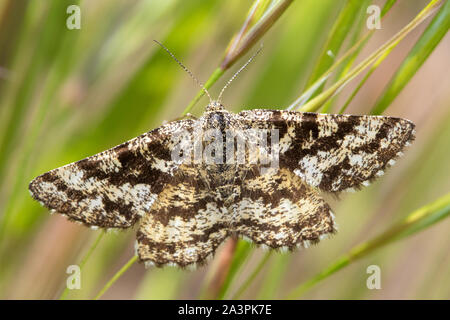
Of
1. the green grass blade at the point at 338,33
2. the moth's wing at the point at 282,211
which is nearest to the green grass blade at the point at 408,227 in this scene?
the moth's wing at the point at 282,211

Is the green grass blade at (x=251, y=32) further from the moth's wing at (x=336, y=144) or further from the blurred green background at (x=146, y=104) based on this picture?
the moth's wing at (x=336, y=144)

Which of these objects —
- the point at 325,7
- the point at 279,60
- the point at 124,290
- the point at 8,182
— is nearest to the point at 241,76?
the point at 279,60

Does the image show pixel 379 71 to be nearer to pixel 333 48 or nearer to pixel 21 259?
pixel 333 48

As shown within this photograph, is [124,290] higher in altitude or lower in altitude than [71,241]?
higher

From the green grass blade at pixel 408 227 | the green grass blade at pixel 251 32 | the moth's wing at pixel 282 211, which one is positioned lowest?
the green grass blade at pixel 408 227

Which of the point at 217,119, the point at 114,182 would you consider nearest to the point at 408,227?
the point at 217,119

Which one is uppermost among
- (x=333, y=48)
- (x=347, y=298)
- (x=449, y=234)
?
(x=333, y=48)

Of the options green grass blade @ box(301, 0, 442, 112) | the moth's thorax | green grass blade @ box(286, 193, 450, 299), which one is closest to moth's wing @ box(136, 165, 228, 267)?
the moth's thorax
